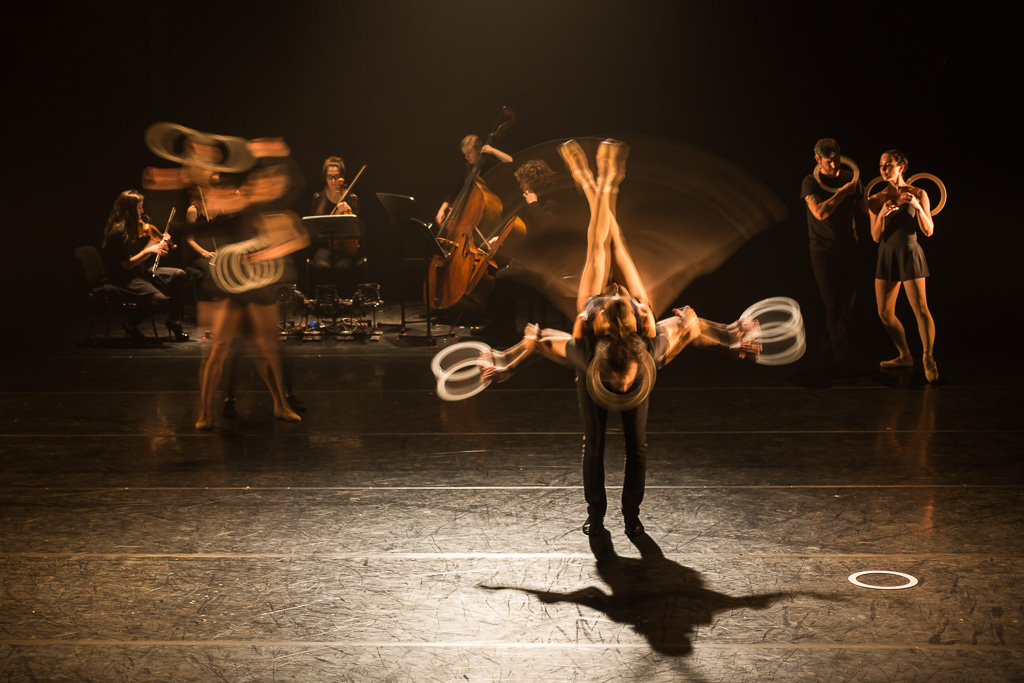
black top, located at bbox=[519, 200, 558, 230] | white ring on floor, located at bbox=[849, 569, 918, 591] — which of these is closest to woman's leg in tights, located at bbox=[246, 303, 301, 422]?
black top, located at bbox=[519, 200, 558, 230]

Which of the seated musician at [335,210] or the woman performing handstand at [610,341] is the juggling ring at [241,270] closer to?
the woman performing handstand at [610,341]

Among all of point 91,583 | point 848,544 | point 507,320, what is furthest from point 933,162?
point 91,583

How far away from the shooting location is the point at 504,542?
148 inches

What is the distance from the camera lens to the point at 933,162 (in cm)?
1102

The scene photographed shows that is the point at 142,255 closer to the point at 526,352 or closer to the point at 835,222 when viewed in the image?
the point at 835,222

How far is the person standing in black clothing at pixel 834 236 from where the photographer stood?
21.9ft

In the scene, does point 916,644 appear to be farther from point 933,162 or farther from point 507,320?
point 933,162

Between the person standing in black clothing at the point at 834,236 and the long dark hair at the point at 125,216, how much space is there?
18.5 ft

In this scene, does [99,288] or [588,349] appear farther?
[99,288]

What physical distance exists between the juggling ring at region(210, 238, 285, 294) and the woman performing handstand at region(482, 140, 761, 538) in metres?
2.30

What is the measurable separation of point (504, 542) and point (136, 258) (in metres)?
6.05

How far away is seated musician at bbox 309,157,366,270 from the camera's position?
8.84m

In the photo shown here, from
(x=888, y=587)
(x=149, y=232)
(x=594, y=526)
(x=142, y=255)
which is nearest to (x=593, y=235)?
(x=594, y=526)

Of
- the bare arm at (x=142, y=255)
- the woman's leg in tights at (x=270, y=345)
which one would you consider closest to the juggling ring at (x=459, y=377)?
the woman's leg in tights at (x=270, y=345)
